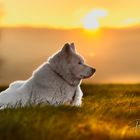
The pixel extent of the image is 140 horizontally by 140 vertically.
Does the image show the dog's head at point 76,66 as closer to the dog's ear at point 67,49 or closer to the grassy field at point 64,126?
the dog's ear at point 67,49

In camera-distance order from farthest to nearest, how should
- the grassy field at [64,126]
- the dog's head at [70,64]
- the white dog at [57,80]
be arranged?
1. the dog's head at [70,64]
2. the white dog at [57,80]
3. the grassy field at [64,126]

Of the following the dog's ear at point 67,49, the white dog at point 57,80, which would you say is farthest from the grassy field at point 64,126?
the dog's ear at point 67,49

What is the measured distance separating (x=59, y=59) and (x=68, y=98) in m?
0.98

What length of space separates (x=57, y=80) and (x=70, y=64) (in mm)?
509

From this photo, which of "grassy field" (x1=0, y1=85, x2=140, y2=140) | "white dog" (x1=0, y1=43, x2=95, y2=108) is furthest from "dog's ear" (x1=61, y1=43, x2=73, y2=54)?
"grassy field" (x1=0, y1=85, x2=140, y2=140)

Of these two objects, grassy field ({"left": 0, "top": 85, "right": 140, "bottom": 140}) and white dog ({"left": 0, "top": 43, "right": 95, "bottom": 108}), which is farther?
white dog ({"left": 0, "top": 43, "right": 95, "bottom": 108})

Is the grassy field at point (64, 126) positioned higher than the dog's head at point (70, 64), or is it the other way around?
the dog's head at point (70, 64)

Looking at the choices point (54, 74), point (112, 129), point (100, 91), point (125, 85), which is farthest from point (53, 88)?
point (125, 85)

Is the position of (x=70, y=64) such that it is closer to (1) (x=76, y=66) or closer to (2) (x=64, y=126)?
(1) (x=76, y=66)

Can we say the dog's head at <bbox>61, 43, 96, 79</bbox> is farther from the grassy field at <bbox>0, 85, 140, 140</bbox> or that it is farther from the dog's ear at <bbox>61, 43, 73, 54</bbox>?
the grassy field at <bbox>0, 85, 140, 140</bbox>

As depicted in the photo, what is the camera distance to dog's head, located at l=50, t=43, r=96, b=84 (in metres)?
12.6

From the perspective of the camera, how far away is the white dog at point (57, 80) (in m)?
12.5

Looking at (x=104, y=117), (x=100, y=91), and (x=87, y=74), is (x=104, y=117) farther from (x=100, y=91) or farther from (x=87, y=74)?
(x=100, y=91)

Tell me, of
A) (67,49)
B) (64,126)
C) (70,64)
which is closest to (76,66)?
(70,64)
